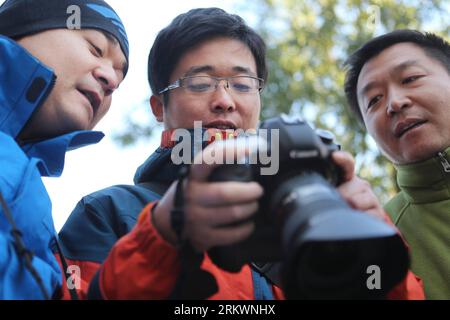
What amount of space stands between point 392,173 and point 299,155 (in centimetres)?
590

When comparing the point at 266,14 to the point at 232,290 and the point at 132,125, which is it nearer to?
the point at 132,125

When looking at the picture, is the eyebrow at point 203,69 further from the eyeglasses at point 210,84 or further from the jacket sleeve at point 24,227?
the jacket sleeve at point 24,227

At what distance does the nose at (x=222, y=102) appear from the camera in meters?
1.84

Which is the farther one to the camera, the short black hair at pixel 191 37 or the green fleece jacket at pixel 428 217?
the green fleece jacket at pixel 428 217

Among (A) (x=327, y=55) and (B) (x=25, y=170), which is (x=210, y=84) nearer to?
(B) (x=25, y=170)

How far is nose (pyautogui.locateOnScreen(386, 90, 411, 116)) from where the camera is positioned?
2.30 meters

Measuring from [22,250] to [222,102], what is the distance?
2.93ft

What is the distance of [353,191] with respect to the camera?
1.19m

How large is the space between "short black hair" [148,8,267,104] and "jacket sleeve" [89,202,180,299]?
3.44 ft

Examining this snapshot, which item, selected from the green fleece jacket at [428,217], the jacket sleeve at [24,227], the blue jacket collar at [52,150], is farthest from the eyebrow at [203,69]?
the green fleece jacket at [428,217]

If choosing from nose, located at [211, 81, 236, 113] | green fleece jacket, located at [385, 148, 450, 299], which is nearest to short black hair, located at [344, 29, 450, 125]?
green fleece jacket, located at [385, 148, 450, 299]

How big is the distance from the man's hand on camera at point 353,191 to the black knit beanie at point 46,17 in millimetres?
1141
